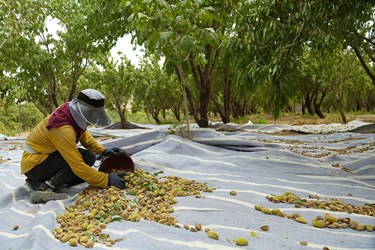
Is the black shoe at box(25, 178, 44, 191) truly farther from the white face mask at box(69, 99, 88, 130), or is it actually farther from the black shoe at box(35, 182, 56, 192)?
the white face mask at box(69, 99, 88, 130)

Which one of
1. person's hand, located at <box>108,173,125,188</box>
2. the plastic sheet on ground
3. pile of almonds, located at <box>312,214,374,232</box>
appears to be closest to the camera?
the plastic sheet on ground

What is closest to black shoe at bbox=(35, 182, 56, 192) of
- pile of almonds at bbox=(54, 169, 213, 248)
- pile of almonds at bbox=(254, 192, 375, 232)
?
pile of almonds at bbox=(54, 169, 213, 248)

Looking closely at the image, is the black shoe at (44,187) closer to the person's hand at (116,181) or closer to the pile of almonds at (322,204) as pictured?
the person's hand at (116,181)

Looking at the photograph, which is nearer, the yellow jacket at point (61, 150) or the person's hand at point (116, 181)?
the yellow jacket at point (61, 150)

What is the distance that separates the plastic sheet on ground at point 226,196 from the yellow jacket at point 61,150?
0.83 feet

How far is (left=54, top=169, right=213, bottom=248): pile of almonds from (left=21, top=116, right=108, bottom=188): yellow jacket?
13 cm

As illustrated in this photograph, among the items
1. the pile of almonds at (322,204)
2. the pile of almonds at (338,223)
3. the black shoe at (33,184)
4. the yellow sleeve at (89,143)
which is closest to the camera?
the pile of almonds at (338,223)

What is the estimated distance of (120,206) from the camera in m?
2.08

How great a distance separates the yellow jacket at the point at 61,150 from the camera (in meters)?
2.33

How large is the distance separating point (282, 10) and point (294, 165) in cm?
152

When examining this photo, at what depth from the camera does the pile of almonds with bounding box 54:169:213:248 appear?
174 centimetres

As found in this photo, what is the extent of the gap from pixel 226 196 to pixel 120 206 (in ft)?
2.56

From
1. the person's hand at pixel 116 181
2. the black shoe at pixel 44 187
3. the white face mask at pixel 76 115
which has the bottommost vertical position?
the black shoe at pixel 44 187

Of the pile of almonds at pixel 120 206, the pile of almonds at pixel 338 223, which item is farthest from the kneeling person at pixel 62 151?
the pile of almonds at pixel 338 223
